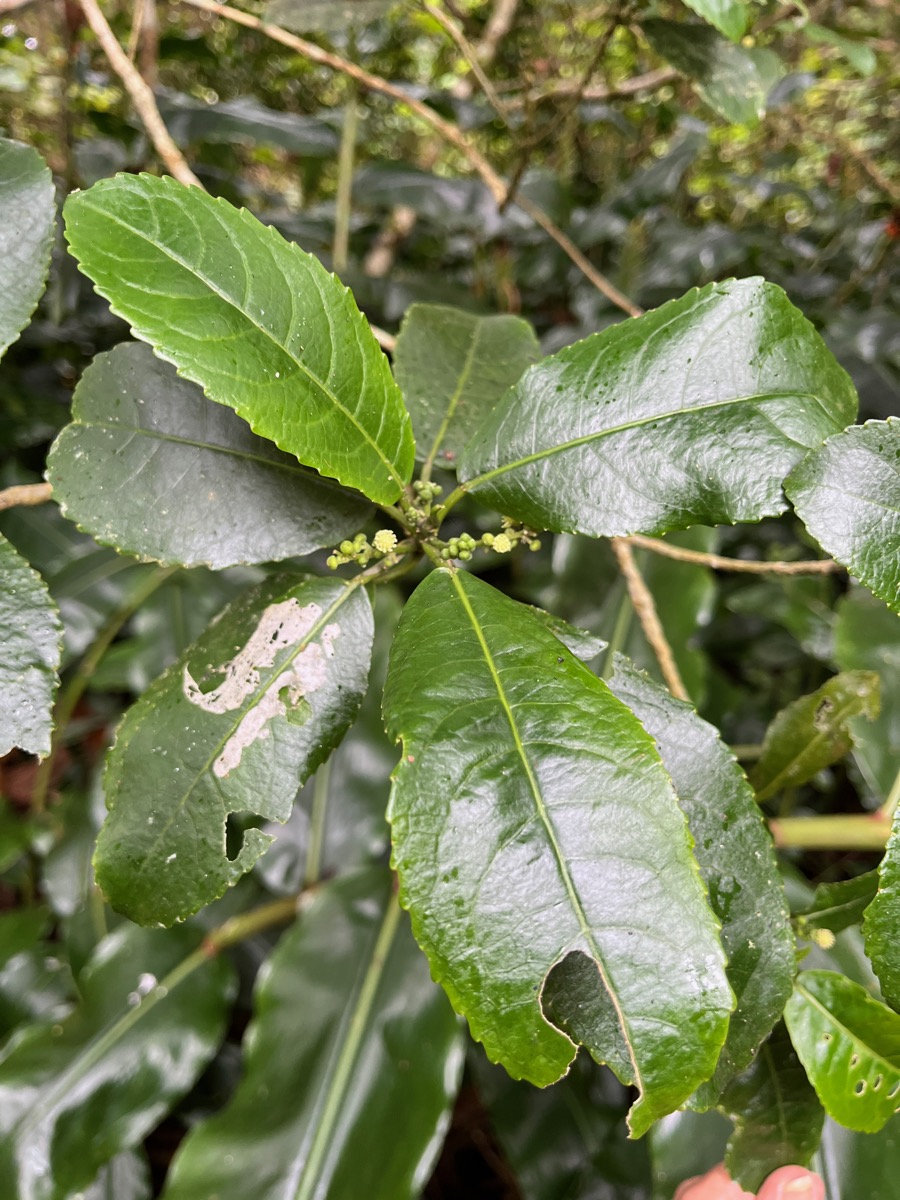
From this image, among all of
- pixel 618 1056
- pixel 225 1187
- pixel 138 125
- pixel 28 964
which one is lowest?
pixel 28 964

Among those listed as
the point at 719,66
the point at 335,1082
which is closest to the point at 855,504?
the point at 719,66

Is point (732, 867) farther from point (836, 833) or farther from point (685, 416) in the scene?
point (836, 833)

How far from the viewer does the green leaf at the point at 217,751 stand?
0.46 m

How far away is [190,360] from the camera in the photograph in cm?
41

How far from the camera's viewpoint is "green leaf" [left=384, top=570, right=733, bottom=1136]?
362 mm

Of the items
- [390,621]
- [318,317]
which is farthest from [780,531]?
[318,317]

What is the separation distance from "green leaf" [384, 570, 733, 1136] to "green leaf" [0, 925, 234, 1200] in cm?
78

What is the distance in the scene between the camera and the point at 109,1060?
929 millimetres

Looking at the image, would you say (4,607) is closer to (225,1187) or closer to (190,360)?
(190,360)

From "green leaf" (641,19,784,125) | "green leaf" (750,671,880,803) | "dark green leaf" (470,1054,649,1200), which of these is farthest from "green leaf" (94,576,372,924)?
"dark green leaf" (470,1054,649,1200)

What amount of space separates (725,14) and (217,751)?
2.33 ft

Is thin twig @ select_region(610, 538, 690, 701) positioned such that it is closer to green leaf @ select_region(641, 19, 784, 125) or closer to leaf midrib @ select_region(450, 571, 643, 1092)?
leaf midrib @ select_region(450, 571, 643, 1092)

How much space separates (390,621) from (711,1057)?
76 centimetres

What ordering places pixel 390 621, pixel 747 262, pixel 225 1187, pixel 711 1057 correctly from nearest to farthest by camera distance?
pixel 711 1057 → pixel 225 1187 → pixel 390 621 → pixel 747 262
